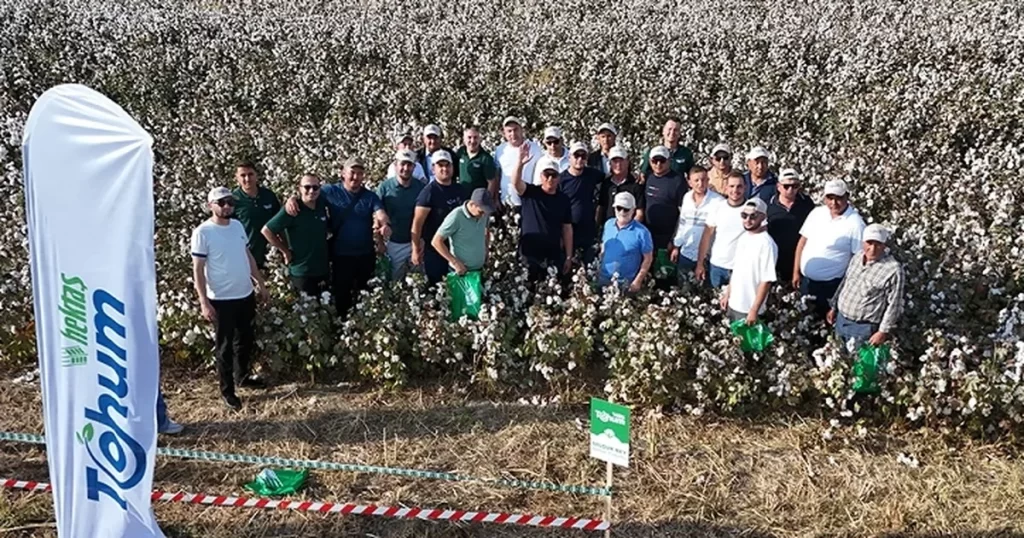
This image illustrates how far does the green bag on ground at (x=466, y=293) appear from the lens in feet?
21.1

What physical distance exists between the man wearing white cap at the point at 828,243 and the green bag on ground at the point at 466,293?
247 centimetres

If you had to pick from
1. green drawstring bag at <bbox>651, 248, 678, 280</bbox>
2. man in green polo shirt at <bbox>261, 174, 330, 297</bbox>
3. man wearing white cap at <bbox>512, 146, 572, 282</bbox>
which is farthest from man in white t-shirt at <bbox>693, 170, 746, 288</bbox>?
man in green polo shirt at <bbox>261, 174, 330, 297</bbox>

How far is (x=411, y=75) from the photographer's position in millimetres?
13383

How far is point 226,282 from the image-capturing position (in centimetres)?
559

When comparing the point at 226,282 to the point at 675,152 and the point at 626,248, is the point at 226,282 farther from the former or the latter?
the point at 675,152

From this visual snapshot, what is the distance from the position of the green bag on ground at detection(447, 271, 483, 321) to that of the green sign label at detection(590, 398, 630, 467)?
2.08 meters

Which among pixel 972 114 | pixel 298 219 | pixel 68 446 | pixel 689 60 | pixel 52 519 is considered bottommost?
pixel 52 519

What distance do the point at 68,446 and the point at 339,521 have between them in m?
1.87

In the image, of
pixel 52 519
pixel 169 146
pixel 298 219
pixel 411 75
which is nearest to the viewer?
pixel 52 519

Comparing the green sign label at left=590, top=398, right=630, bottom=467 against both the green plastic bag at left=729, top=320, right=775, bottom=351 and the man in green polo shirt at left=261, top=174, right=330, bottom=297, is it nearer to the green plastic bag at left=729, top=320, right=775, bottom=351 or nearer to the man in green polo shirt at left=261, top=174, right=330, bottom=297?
the green plastic bag at left=729, top=320, right=775, bottom=351

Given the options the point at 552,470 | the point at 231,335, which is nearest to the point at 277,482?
the point at 231,335

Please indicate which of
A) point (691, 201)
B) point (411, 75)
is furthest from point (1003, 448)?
point (411, 75)

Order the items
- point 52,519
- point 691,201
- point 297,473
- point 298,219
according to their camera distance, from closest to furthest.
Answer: point 52,519 < point 297,473 < point 298,219 < point 691,201

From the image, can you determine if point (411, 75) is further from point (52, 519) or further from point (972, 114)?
point (52, 519)
